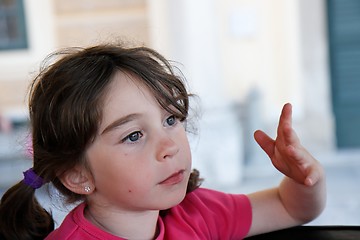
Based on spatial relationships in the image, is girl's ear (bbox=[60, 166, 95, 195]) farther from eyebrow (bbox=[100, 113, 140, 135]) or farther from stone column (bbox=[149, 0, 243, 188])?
stone column (bbox=[149, 0, 243, 188])

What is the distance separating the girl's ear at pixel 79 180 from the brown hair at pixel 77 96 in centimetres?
1

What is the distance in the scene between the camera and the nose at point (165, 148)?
41.2 inches

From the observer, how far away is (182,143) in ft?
3.59

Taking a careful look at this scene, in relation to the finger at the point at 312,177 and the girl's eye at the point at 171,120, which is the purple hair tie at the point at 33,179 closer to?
the girl's eye at the point at 171,120

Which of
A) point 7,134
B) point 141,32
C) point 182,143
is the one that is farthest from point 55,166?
point 141,32

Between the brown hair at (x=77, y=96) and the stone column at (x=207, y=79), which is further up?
the brown hair at (x=77, y=96)

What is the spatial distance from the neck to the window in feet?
14.5

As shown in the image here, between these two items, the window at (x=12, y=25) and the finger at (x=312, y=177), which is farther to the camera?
the window at (x=12, y=25)

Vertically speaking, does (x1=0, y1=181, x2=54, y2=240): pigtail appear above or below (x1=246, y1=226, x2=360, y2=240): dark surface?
above

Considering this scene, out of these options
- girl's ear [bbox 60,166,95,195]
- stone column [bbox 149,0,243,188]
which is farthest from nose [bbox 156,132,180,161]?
stone column [bbox 149,0,243,188]

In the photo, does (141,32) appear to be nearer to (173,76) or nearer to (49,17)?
(49,17)

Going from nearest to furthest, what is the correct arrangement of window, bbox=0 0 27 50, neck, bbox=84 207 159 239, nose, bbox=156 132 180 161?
nose, bbox=156 132 180 161 < neck, bbox=84 207 159 239 < window, bbox=0 0 27 50

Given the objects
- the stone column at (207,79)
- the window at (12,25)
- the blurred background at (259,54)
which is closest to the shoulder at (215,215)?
the stone column at (207,79)

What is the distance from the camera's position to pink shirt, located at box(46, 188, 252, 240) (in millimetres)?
1247
